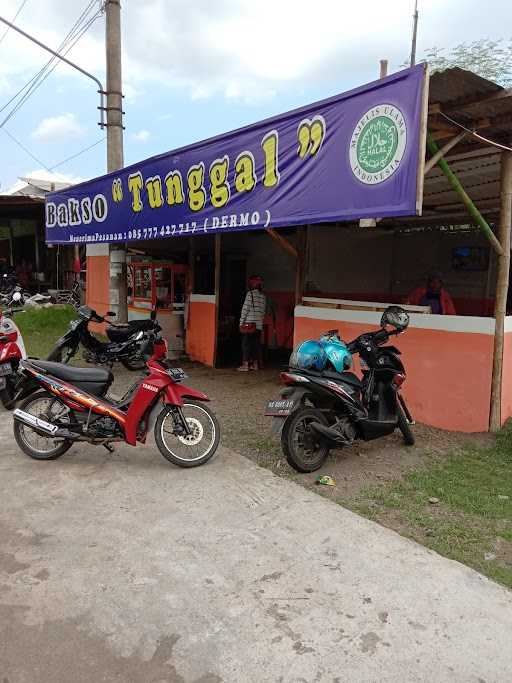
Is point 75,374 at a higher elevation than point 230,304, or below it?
below

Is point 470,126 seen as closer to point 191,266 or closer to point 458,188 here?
point 458,188

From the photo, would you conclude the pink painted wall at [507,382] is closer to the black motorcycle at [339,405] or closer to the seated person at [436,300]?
the black motorcycle at [339,405]

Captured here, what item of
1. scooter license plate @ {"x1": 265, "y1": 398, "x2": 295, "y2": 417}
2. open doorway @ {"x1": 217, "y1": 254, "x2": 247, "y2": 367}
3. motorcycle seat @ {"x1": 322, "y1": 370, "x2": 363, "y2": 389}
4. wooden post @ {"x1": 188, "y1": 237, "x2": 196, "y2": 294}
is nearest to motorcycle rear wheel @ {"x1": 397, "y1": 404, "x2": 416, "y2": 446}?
motorcycle seat @ {"x1": 322, "y1": 370, "x2": 363, "y2": 389}

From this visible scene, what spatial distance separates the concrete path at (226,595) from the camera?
7.67ft

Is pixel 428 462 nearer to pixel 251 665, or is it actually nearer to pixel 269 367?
pixel 251 665

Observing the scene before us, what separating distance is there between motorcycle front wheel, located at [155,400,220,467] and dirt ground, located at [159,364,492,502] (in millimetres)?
503

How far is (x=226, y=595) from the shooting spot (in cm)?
283

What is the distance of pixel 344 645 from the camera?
96.7 inches

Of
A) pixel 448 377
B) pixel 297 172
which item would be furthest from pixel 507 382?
pixel 297 172

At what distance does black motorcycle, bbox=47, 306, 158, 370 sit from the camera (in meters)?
8.20

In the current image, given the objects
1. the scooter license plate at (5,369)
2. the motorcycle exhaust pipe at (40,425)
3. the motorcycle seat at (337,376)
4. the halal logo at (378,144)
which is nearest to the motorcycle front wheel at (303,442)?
the motorcycle seat at (337,376)

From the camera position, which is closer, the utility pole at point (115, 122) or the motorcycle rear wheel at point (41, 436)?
the motorcycle rear wheel at point (41, 436)

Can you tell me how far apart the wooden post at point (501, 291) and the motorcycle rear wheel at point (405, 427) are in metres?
0.90

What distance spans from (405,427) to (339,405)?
894 millimetres
